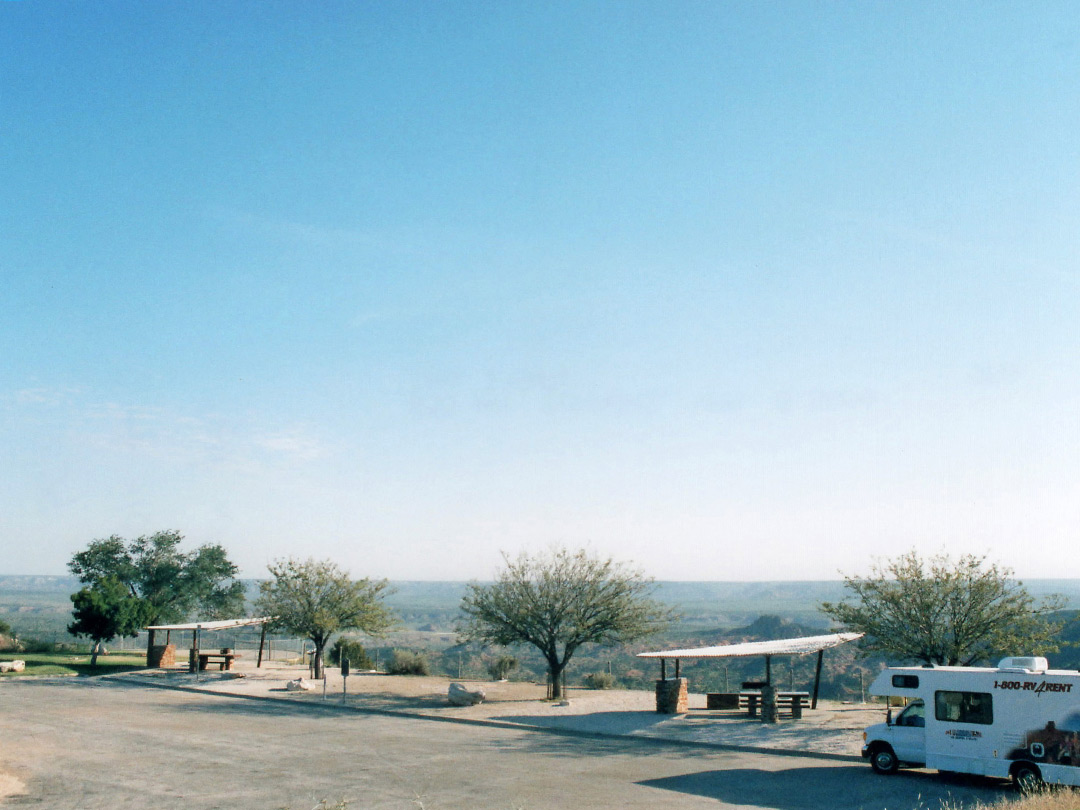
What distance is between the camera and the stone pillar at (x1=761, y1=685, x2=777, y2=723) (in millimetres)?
28562

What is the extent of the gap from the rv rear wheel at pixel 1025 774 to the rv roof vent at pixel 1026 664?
193 centimetres

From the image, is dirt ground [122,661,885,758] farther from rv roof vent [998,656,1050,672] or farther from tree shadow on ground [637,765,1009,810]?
rv roof vent [998,656,1050,672]

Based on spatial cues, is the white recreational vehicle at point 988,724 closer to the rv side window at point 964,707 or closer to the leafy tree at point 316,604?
the rv side window at point 964,707

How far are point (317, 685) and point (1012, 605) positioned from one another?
28.8m

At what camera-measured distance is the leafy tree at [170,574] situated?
66750mm

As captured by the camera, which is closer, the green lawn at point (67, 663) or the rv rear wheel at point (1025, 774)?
the rv rear wheel at point (1025, 774)

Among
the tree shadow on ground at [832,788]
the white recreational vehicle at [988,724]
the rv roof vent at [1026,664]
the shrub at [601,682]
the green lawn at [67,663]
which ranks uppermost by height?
the rv roof vent at [1026,664]

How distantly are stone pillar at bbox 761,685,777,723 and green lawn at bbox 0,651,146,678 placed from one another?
3685cm

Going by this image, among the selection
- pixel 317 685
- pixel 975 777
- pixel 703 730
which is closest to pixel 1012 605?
pixel 975 777

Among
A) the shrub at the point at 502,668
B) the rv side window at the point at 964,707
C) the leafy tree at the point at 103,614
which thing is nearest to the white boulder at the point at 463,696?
the shrub at the point at 502,668

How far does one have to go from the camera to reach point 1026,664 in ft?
61.8

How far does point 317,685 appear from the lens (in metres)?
39.0

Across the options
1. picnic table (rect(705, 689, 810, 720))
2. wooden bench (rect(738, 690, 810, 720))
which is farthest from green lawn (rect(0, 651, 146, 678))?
wooden bench (rect(738, 690, 810, 720))

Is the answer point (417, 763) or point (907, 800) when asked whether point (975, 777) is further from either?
point (417, 763)
